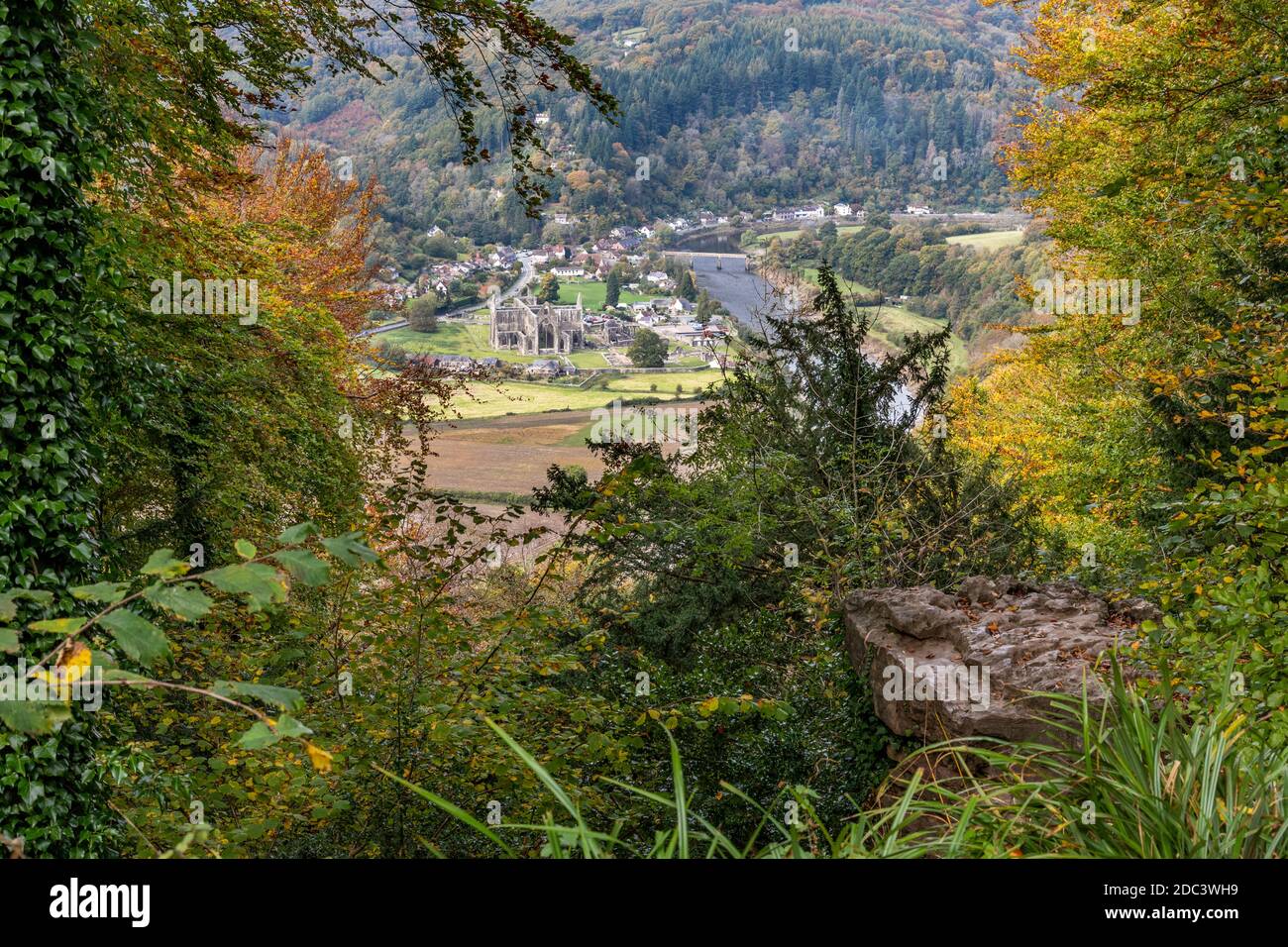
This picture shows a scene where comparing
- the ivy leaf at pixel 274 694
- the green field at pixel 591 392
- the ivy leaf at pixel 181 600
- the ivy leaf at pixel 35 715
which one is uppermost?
the ivy leaf at pixel 181 600

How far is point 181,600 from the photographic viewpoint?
1.37 m

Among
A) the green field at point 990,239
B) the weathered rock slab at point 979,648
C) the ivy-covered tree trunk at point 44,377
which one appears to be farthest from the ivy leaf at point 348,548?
the green field at point 990,239

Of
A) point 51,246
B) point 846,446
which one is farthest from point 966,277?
point 51,246

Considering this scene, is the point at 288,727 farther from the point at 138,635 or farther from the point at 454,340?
the point at 454,340

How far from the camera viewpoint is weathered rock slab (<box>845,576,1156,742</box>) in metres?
4.76

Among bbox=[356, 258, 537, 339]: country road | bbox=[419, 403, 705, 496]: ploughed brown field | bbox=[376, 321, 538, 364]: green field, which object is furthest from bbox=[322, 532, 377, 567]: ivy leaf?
bbox=[356, 258, 537, 339]: country road

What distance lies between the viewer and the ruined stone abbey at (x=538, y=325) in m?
21.7

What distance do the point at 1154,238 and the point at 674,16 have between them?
2578cm

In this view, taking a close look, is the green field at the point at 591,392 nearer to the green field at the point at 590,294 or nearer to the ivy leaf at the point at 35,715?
the green field at the point at 590,294

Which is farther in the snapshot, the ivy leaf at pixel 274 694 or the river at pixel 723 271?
the river at pixel 723 271

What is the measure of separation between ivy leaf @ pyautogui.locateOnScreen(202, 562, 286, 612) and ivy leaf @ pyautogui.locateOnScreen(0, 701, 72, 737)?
313 mm

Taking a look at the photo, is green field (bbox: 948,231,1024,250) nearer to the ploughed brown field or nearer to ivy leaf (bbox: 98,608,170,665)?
the ploughed brown field

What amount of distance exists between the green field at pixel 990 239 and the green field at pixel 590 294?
881cm
